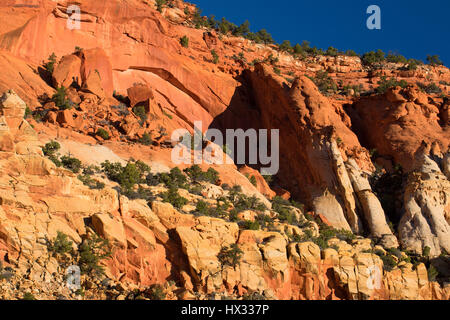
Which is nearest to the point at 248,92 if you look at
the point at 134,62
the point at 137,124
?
the point at 134,62

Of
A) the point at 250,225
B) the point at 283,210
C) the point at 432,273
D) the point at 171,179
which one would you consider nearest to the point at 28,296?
the point at 250,225

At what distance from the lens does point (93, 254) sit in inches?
955

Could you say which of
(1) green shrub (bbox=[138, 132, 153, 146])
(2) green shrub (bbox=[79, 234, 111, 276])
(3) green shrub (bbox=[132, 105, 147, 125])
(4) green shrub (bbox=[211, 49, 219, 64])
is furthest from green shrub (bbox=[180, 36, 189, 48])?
(2) green shrub (bbox=[79, 234, 111, 276])

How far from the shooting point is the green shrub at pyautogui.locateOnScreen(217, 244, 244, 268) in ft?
92.0

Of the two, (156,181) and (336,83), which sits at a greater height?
(336,83)

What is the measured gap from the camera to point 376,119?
48.5 metres

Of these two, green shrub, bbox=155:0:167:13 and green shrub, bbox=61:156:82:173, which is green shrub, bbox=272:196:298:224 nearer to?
green shrub, bbox=61:156:82:173

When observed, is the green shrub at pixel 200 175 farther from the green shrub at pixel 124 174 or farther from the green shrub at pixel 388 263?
the green shrub at pixel 388 263

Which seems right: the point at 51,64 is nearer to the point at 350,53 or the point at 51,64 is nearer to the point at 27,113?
the point at 27,113

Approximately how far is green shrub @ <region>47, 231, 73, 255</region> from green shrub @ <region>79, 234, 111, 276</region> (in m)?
0.58

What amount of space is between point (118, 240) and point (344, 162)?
2161 cm
